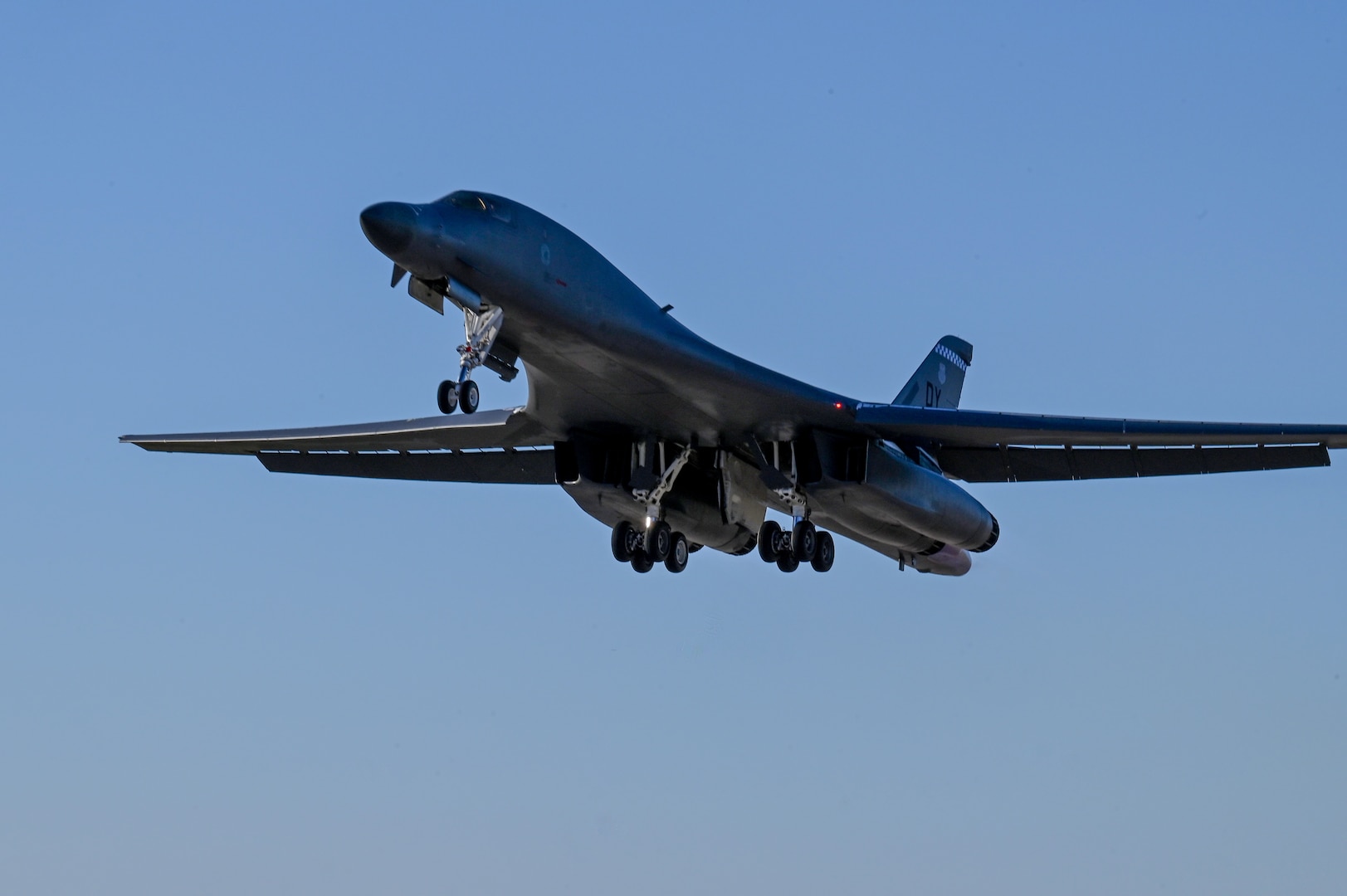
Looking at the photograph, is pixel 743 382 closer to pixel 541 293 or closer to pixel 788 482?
pixel 788 482

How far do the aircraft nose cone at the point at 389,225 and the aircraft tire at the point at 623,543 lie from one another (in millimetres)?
8791

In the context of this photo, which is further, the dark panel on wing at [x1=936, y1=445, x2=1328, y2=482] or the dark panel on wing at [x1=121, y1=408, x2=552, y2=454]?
the dark panel on wing at [x1=121, y1=408, x2=552, y2=454]

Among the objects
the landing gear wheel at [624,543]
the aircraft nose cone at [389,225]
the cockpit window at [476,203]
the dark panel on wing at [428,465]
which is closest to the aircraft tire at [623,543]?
the landing gear wheel at [624,543]

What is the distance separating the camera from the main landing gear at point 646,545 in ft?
101

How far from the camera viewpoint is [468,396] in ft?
79.4

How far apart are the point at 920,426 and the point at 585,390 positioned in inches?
222

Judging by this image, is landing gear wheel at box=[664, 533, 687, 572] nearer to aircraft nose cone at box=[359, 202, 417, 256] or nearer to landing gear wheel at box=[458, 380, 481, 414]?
landing gear wheel at box=[458, 380, 481, 414]

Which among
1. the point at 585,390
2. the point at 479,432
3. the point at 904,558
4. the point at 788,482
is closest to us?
the point at 585,390

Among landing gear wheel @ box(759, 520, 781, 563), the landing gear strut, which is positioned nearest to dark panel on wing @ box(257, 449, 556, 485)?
landing gear wheel @ box(759, 520, 781, 563)

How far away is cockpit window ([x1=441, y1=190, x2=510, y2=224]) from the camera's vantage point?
80.2 ft

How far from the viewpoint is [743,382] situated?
28531mm

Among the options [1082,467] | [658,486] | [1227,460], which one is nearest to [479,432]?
[658,486]

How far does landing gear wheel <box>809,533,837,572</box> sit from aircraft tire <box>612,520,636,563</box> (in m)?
3.11

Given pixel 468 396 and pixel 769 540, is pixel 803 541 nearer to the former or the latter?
pixel 769 540
